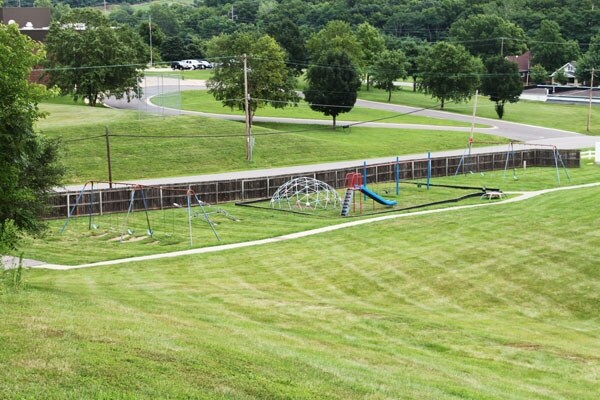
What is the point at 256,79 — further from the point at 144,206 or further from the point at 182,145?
the point at 144,206

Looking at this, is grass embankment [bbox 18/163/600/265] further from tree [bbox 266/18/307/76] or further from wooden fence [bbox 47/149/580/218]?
tree [bbox 266/18/307/76]

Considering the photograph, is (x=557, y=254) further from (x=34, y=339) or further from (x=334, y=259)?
(x=34, y=339)

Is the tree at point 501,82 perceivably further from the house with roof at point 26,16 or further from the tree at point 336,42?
the house with roof at point 26,16

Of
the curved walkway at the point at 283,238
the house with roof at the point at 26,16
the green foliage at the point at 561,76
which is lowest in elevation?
the curved walkway at the point at 283,238

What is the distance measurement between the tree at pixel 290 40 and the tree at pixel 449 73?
19072 millimetres

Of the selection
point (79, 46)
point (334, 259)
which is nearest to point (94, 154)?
point (79, 46)

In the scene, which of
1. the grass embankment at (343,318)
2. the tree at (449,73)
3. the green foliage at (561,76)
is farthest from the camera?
the green foliage at (561,76)

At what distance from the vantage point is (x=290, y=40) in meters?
122

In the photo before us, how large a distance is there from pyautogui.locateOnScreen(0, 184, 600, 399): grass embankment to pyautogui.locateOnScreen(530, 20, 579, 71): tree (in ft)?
347

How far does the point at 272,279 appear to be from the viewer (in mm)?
33844

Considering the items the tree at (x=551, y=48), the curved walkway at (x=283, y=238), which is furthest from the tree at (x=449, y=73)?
the curved walkway at (x=283, y=238)

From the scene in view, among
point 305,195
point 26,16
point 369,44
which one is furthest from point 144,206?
point 369,44

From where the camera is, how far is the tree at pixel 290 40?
12144 cm

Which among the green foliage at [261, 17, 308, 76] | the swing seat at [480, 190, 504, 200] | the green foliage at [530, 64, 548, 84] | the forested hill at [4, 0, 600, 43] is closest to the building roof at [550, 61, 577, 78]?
the green foliage at [530, 64, 548, 84]
